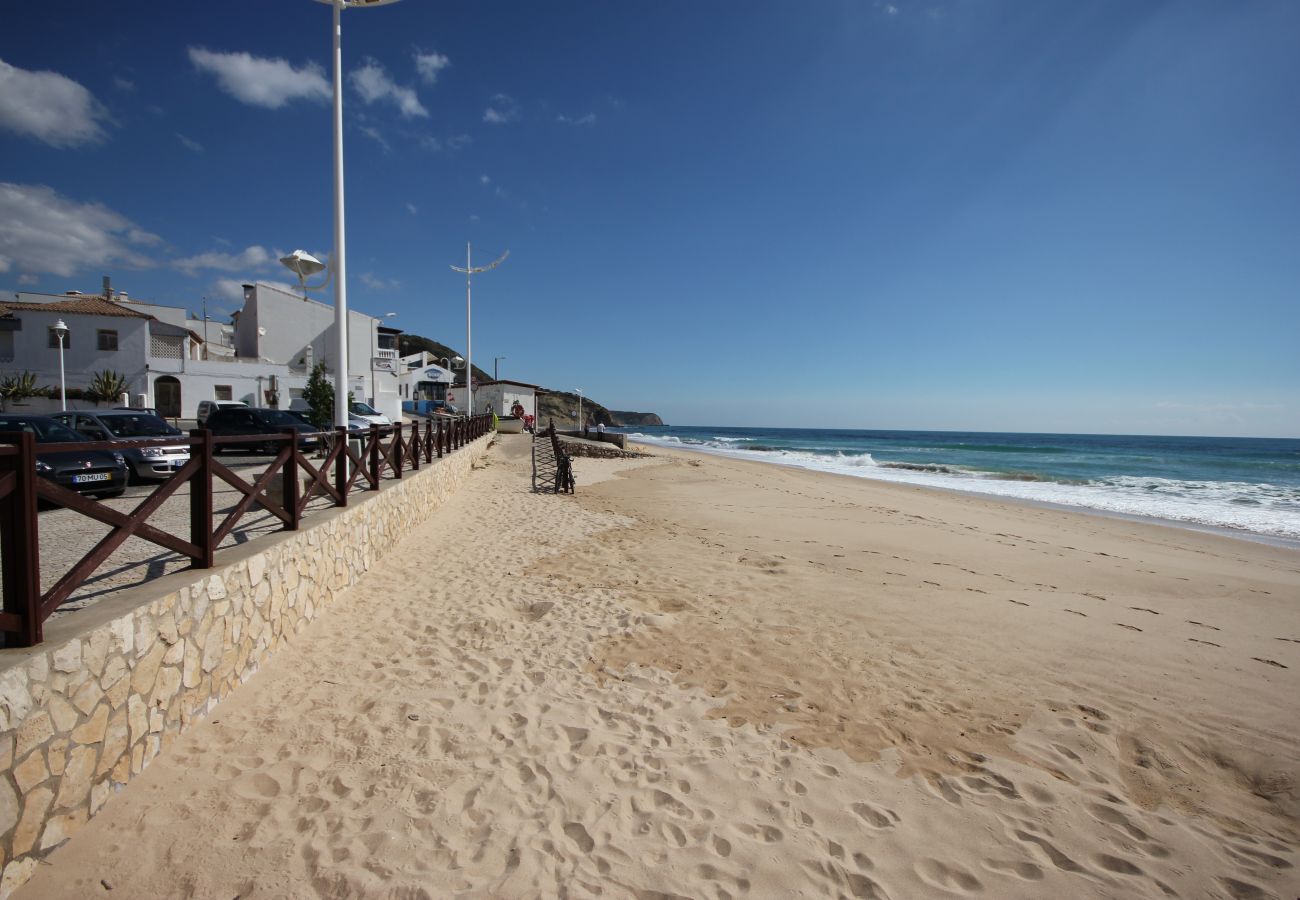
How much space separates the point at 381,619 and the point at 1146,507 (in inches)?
796

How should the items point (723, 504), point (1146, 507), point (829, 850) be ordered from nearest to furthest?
point (829, 850)
point (723, 504)
point (1146, 507)

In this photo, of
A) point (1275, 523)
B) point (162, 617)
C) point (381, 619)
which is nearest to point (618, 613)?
point (381, 619)

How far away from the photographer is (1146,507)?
53.6 ft

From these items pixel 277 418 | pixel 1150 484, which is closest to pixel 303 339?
pixel 277 418

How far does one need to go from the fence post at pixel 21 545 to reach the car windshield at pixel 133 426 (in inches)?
413

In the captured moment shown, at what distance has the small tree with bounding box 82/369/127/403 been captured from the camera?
90.4 ft

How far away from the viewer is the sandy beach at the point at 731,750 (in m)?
2.55

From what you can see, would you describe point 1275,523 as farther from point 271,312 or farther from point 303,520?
point 271,312

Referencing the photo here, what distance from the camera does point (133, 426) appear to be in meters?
10.9

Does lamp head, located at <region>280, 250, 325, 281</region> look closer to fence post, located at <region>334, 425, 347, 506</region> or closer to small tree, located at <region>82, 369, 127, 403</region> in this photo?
fence post, located at <region>334, 425, 347, 506</region>

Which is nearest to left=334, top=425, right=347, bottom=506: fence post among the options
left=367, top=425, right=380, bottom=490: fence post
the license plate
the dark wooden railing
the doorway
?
the dark wooden railing

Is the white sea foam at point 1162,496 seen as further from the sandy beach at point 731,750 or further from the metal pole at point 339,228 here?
the metal pole at point 339,228

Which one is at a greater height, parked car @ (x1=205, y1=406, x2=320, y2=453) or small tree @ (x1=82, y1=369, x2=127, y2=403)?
→ small tree @ (x1=82, y1=369, x2=127, y2=403)

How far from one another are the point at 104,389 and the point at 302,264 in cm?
2813
